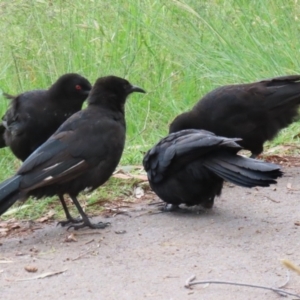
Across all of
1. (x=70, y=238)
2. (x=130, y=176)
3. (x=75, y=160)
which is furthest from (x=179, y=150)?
(x=130, y=176)

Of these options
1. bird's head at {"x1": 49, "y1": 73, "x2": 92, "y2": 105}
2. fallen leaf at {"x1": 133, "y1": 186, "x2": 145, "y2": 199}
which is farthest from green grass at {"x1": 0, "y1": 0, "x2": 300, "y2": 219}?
fallen leaf at {"x1": 133, "y1": 186, "x2": 145, "y2": 199}

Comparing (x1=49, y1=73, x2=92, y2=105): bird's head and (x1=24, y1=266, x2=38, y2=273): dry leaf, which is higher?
(x1=49, y1=73, x2=92, y2=105): bird's head

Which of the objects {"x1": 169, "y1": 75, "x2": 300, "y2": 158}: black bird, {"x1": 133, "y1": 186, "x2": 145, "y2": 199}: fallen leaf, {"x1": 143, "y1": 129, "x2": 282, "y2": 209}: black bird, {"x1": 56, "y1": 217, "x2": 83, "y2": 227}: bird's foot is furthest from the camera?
{"x1": 169, "y1": 75, "x2": 300, "y2": 158}: black bird

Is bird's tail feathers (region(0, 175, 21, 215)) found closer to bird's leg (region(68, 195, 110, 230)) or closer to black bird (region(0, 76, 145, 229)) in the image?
black bird (region(0, 76, 145, 229))

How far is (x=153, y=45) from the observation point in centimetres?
967

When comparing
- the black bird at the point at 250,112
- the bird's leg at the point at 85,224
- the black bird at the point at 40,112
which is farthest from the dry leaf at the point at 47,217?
the black bird at the point at 250,112

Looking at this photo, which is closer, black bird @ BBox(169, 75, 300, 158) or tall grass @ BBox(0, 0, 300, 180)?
black bird @ BBox(169, 75, 300, 158)

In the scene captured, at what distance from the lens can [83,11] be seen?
376 inches

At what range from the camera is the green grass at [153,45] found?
8.86 meters

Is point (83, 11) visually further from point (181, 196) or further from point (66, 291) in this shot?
point (66, 291)

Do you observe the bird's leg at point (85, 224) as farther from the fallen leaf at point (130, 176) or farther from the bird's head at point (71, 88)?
the bird's head at point (71, 88)

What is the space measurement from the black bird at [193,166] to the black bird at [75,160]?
32 centimetres

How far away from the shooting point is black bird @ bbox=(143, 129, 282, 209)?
17.6 ft

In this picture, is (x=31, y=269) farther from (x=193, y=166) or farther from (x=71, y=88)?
(x=71, y=88)
